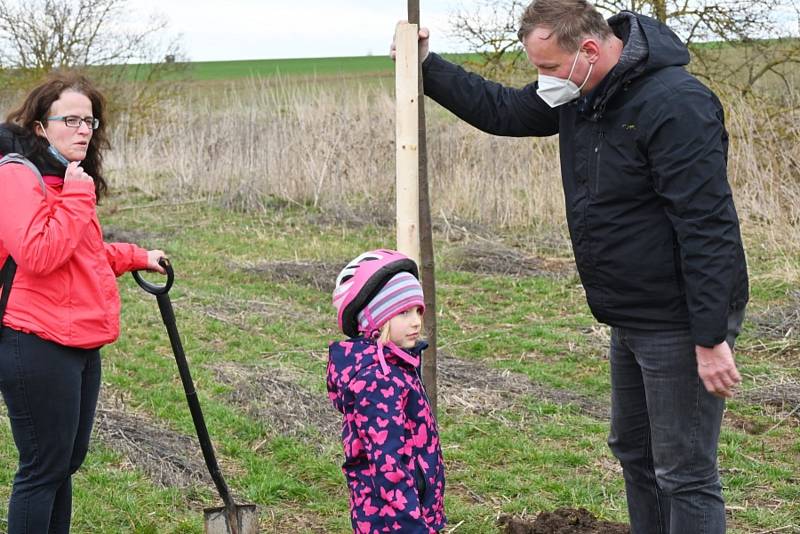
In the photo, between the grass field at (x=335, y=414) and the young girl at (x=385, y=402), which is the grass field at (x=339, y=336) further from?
the young girl at (x=385, y=402)

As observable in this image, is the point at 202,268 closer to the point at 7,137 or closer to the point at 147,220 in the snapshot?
the point at 147,220

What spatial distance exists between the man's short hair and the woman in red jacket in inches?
58.0

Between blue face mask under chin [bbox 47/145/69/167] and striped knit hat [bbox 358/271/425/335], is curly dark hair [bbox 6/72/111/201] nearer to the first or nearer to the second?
blue face mask under chin [bbox 47/145/69/167]

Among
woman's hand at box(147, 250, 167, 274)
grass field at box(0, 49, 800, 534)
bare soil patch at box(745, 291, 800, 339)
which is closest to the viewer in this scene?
woman's hand at box(147, 250, 167, 274)

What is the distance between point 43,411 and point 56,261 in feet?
1.61

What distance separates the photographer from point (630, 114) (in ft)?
9.01

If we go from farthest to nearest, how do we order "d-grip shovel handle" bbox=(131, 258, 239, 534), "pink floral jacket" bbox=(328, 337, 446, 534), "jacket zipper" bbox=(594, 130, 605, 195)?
"d-grip shovel handle" bbox=(131, 258, 239, 534) → "jacket zipper" bbox=(594, 130, 605, 195) → "pink floral jacket" bbox=(328, 337, 446, 534)

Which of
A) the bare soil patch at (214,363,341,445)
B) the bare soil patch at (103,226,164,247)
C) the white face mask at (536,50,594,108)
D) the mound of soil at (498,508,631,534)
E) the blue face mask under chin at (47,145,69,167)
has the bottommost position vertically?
the mound of soil at (498,508,631,534)

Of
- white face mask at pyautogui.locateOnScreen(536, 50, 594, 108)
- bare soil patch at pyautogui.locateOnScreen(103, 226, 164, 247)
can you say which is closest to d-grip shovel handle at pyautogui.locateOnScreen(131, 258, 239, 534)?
white face mask at pyautogui.locateOnScreen(536, 50, 594, 108)

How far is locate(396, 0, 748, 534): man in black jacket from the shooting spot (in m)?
2.65

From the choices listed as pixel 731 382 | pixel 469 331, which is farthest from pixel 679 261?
pixel 469 331

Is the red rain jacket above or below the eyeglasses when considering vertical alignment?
below

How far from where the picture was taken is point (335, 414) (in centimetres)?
550

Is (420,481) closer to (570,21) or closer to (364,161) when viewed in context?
(570,21)
